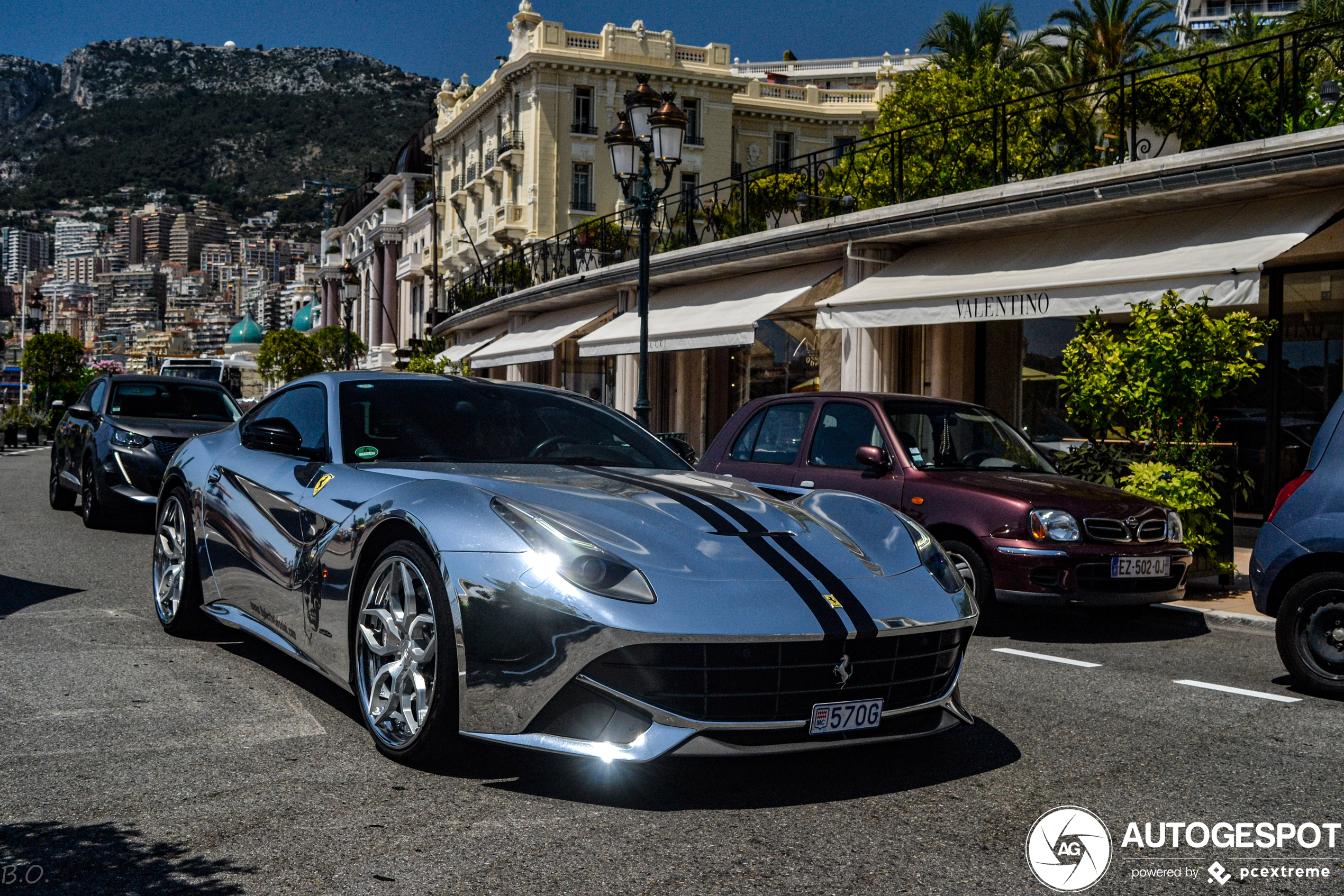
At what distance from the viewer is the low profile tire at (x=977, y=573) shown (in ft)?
24.8

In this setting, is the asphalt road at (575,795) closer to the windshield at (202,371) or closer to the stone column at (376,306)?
the windshield at (202,371)

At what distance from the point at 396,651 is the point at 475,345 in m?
29.6

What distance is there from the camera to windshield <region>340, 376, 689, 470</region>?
4.96 m

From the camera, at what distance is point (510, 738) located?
368 cm

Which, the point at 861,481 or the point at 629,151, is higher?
the point at 629,151

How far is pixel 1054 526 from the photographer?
24.6ft

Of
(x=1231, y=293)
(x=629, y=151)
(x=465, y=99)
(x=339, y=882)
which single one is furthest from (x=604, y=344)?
(x=465, y=99)

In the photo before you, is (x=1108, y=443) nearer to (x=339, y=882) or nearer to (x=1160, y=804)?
(x=1160, y=804)

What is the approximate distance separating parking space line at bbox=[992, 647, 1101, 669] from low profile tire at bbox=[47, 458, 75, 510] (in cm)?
1153

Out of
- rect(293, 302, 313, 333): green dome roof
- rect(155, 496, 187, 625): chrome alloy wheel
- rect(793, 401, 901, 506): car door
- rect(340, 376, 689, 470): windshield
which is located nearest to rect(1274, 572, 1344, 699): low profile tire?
rect(793, 401, 901, 506): car door

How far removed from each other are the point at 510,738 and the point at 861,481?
198 inches

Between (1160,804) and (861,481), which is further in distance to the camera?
(861,481)

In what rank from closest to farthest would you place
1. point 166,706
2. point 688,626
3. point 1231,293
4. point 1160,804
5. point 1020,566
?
point 688,626
point 1160,804
point 166,706
point 1020,566
point 1231,293

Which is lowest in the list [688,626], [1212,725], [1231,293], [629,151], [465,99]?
[1212,725]
